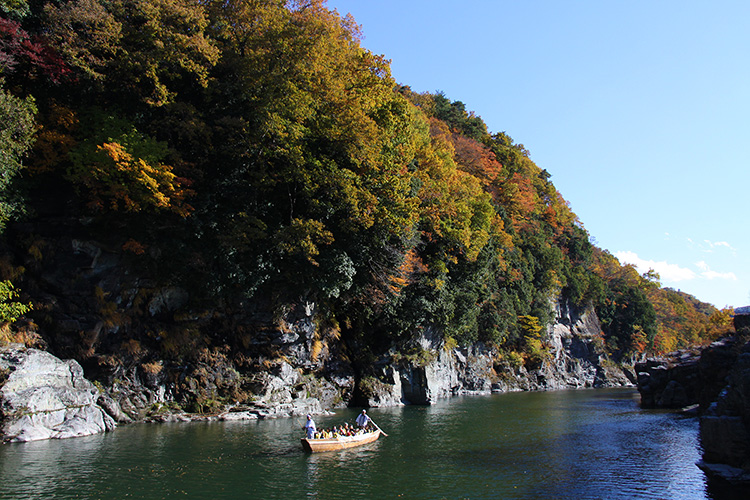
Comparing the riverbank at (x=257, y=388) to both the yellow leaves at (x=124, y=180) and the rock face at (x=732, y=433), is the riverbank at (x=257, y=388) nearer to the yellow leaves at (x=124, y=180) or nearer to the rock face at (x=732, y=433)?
the yellow leaves at (x=124, y=180)

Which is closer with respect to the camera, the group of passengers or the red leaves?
the group of passengers

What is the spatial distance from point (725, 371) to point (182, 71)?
34732 mm

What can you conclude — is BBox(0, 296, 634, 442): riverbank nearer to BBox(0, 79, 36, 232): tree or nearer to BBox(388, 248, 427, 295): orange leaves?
BBox(388, 248, 427, 295): orange leaves

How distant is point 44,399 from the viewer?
21.0 metres

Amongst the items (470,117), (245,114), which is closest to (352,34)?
(245,114)

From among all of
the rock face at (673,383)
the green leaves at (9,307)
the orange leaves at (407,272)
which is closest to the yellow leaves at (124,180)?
the green leaves at (9,307)

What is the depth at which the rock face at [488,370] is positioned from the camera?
122ft

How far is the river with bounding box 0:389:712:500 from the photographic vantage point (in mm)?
14156

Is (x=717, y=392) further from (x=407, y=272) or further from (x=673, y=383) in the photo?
(x=407, y=272)

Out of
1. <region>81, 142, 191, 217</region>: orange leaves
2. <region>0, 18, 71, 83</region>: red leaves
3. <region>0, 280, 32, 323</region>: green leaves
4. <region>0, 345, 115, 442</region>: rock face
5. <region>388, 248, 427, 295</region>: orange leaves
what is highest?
<region>0, 18, 71, 83</region>: red leaves

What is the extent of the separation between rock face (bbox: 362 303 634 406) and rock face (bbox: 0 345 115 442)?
18.0 meters

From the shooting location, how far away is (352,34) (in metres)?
32.0

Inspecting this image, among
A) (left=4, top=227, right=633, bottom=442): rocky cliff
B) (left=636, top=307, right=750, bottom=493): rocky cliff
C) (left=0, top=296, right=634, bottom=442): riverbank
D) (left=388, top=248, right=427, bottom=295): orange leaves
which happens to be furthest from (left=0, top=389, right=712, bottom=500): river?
(left=388, top=248, right=427, bottom=295): orange leaves

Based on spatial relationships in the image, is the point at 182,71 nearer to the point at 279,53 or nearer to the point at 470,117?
the point at 279,53
